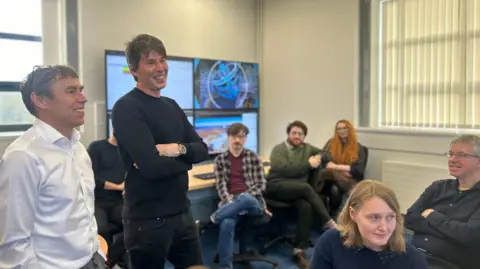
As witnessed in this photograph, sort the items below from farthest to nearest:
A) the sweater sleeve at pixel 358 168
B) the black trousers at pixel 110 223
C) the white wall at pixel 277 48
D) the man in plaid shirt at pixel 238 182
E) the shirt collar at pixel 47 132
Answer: the sweater sleeve at pixel 358 168 < the white wall at pixel 277 48 < the man in plaid shirt at pixel 238 182 < the black trousers at pixel 110 223 < the shirt collar at pixel 47 132

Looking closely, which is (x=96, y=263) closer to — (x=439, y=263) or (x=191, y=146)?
(x=191, y=146)

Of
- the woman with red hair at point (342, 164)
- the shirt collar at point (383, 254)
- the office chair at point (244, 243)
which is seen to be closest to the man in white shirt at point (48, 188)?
the shirt collar at point (383, 254)

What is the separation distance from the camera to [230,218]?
11.1 feet

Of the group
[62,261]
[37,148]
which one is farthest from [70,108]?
[62,261]

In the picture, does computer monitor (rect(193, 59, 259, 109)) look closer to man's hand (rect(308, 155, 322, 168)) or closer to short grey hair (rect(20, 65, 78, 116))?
man's hand (rect(308, 155, 322, 168))

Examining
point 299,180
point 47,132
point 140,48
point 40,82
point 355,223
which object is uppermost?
point 140,48

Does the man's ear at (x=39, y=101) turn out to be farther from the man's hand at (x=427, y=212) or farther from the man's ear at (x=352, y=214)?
the man's hand at (x=427, y=212)

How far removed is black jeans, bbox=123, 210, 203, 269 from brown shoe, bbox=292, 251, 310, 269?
6.26 feet

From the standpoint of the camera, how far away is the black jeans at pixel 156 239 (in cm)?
172

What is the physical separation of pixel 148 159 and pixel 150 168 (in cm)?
4

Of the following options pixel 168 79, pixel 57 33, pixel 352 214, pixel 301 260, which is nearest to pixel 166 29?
pixel 168 79

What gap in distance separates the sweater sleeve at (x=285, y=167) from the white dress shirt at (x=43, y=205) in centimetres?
267

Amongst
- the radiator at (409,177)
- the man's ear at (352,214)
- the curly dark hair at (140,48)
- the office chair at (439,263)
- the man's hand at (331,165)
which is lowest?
the office chair at (439,263)

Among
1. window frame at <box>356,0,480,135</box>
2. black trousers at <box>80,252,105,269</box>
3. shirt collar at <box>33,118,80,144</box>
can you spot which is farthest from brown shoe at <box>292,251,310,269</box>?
shirt collar at <box>33,118,80,144</box>
